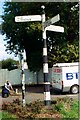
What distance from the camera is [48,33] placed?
81.9 feet

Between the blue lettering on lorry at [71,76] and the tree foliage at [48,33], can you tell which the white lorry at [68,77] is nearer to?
the blue lettering on lorry at [71,76]

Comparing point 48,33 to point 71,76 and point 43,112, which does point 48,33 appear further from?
point 43,112

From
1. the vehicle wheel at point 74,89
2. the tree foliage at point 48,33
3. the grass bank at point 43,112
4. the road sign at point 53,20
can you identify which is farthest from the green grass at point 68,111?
the tree foliage at point 48,33

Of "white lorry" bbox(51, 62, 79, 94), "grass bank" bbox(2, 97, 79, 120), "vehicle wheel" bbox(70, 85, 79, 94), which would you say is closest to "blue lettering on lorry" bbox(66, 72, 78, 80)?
"white lorry" bbox(51, 62, 79, 94)

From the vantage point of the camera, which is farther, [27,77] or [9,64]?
[9,64]

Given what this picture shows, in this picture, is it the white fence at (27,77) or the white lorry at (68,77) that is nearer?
the white lorry at (68,77)

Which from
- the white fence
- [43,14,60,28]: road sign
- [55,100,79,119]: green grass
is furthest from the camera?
the white fence

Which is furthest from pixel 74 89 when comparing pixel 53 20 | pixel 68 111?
pixel 53 20

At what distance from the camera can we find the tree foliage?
2425cm

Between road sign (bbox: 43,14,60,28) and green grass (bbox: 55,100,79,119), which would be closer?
green grass (bbox: 55,100,79,119)

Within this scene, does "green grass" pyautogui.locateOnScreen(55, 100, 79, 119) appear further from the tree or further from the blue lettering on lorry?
the tree

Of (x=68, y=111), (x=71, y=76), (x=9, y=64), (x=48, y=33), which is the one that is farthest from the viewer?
(x=9, y=64)

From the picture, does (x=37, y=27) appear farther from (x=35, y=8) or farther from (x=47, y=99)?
(x=47, y=99)

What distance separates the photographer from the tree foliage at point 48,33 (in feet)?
79.6
